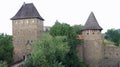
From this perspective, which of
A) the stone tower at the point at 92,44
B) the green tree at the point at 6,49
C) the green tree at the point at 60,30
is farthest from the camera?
the green tree at the point at 60,30

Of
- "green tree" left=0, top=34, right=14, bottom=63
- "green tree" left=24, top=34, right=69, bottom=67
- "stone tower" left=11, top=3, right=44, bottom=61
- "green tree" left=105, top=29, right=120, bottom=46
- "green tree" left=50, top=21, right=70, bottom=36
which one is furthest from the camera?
"green tree" left=105, top=29, right=120, bottom=46

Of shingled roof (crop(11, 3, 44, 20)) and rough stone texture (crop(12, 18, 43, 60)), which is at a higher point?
shingled roof (crop(11, 3, 44, 20))

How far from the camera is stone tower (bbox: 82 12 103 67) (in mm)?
56344

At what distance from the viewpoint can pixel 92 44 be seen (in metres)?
56.7

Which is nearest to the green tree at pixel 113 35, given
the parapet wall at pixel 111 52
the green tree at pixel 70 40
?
the parapet wall at pixel 111 52

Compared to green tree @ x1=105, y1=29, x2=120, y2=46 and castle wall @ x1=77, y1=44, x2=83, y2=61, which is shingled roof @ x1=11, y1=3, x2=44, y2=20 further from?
green tree @ x1=105, y1=29, x2=120, y2=46

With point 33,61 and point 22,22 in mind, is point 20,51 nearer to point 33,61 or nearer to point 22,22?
point 22,22

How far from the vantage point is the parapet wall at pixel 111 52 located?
5762 centimetres

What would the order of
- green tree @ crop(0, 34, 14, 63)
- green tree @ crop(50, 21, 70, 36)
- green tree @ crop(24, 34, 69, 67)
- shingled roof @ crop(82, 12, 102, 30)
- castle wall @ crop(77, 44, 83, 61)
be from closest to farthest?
green tree @ crop(24, 34, 69, 67)
green tree @ crop(0, 34, 14, 63)
green tree @ crop(50, 21, 70, 36)
shingled roof @ crop(82, 12, 102, 30)
castle wall @ crop(77, 44, 83, 61)

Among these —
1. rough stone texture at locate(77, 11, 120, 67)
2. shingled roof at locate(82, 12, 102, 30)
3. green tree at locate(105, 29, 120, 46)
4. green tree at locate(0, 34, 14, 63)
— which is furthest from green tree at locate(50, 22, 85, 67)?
green tree at locate(105, 29, 120, 46)

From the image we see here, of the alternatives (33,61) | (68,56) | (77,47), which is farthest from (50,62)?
(77,47)

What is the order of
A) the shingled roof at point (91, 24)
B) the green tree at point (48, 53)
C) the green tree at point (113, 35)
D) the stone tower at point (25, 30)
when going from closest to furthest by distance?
the green tree at point (48, 53)
the shingled roof at point (91, 24)
the stone tower at point (25, 30)
the green tree at point (113, 35)

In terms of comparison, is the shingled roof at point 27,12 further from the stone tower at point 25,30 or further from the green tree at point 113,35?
the green tree at point 113,35

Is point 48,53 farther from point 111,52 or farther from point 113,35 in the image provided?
point 113,35
